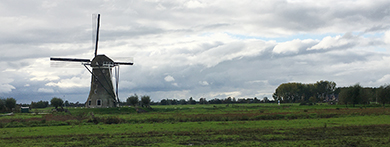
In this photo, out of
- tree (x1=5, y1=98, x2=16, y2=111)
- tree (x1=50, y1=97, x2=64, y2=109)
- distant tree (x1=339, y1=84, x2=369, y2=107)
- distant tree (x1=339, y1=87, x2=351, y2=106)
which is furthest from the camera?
distant tree (x1=339, y1=87, x2=351, y2=106)

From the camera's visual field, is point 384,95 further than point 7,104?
Yes

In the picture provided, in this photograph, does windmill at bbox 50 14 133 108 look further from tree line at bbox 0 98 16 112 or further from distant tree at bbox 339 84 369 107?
distant tree at bbox 339 84 369 107

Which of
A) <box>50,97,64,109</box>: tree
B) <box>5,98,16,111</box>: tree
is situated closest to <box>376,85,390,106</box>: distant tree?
<box>50,97,64,109</box>: tree

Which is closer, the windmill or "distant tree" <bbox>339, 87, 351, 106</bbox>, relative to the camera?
the windmill

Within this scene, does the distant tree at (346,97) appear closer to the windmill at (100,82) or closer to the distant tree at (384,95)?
the distant tree at (384,95)

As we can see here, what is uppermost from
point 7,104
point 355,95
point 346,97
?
point 355,95

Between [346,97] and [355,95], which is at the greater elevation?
[355,95]

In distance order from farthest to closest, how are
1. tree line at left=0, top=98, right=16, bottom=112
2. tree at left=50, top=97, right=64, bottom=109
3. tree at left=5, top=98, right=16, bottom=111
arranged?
tree at left=50, top=97, right=64, bottom=109
tree at left=5, top=98, right=16, bottom=111
tree line at left=0, top=98, right=16, bottom=112

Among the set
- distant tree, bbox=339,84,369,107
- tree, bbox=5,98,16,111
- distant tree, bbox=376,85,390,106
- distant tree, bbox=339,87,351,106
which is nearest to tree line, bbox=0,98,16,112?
tree, bbox=5,98,16,111

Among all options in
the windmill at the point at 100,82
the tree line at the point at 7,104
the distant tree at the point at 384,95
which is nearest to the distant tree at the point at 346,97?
the distant tree at the point at 384,95

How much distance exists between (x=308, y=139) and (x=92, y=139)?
65.5ft

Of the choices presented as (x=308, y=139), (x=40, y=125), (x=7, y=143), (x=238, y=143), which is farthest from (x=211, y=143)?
(x=40, y=125)

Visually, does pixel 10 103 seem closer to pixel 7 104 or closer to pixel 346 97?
pixel 7 104

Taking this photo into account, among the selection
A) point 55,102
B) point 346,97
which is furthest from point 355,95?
point 55,102
